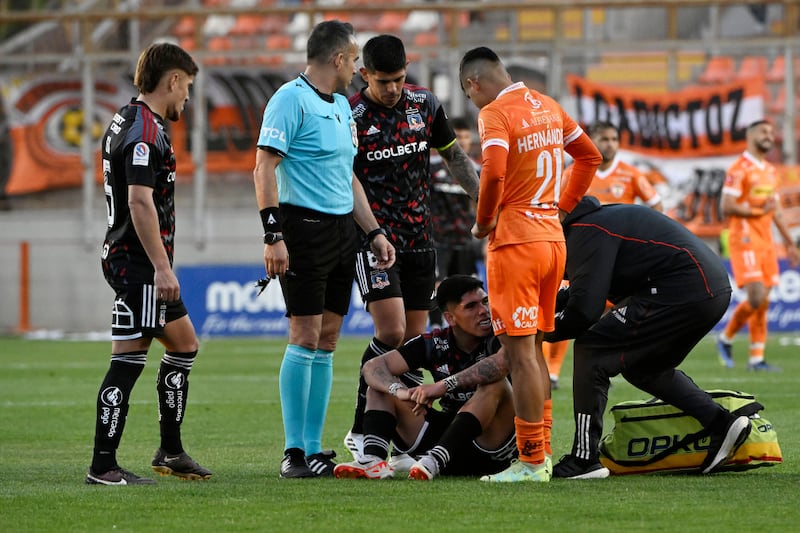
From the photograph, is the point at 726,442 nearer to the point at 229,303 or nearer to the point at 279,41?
the point at 229,303

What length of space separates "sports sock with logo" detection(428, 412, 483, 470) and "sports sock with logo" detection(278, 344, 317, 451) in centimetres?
72

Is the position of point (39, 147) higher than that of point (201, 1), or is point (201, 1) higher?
point (201, 1)

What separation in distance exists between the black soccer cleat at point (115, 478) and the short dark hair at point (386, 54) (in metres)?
2.43

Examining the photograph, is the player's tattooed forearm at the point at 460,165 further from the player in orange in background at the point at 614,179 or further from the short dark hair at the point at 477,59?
the player in orange in background at the point at 614,179

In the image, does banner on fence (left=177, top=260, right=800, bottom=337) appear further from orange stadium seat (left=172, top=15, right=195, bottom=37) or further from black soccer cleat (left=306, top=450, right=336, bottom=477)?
black soccer cleat (left=306, top=450, right=336, bottom=477)

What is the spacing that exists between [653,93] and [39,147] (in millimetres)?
10784

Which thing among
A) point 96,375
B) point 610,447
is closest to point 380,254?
point 610,447

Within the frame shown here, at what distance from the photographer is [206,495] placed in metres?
5.89

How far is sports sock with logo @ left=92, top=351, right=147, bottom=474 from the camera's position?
6.22 m

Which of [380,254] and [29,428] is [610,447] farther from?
[29,428]

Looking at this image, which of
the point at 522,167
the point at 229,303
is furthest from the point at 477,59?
the point at 229,303

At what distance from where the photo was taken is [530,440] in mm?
6199

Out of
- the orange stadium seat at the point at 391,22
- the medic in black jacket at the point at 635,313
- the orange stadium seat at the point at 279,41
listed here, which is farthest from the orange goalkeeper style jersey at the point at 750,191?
the orange stadium seat at the point at 279,41

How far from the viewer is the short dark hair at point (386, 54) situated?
6.83 meters
